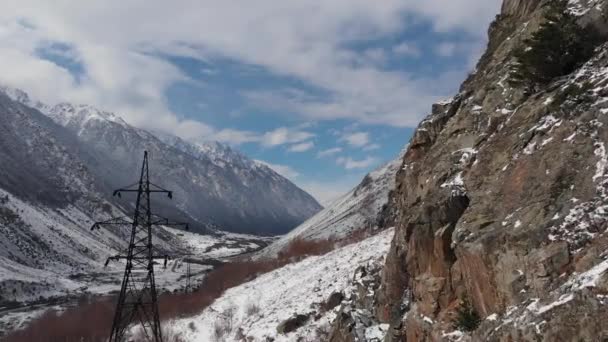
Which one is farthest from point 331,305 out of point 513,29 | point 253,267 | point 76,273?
point 76,273

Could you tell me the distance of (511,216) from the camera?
15055 mm

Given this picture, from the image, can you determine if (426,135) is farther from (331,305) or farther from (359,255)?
(359,255)

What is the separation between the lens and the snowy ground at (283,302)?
133 ft

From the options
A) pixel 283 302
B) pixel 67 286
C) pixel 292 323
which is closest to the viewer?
pixel 292 323

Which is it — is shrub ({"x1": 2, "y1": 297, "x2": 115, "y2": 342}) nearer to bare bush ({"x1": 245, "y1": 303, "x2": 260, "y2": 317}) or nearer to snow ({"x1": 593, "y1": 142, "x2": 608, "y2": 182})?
bare bush ({"x1": 245, "y1": 303, "x2": 260, "y2": 317})

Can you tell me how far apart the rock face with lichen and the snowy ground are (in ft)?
47.1

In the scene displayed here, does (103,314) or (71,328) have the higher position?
(103,314)

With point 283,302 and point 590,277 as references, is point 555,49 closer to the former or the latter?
point 590,277

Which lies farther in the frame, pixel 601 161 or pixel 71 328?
pixel 71 328

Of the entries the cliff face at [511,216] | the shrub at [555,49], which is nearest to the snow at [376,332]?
the cliff face at [511,216]

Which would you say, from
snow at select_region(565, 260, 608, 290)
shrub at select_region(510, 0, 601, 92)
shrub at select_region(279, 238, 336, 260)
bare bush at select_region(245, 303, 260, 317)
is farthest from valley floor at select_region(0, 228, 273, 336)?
snow at select_region(565, 260, 608, 290)

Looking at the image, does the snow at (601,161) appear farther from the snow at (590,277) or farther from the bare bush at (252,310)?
the bare bush at (252,310)

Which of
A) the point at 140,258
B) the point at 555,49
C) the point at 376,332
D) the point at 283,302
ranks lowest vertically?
the point at 283,302

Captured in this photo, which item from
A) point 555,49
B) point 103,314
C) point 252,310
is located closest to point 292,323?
point 252,310
